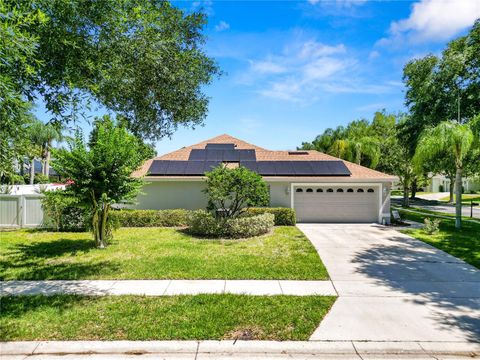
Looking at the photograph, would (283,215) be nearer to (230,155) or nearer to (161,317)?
(230,155)

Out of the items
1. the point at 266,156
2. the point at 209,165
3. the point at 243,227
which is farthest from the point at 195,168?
the point at 243,227

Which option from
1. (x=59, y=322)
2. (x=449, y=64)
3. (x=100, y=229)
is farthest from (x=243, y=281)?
(x=449, y=64)

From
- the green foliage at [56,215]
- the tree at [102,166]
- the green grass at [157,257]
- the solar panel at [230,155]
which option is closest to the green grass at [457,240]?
the green grass at [157,257]

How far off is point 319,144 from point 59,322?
4568 centimetres

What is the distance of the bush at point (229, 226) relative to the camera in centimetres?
1331

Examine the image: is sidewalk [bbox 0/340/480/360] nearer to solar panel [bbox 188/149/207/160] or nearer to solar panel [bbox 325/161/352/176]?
solar panel [bbox 325/161/352/176]

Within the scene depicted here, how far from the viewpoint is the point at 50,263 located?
9031 millimetres

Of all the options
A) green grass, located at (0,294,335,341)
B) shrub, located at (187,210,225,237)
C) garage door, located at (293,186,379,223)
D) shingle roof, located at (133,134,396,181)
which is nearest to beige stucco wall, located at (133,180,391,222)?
garage door, located at (293,186,379,223)

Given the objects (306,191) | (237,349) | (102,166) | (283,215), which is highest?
(102,166)

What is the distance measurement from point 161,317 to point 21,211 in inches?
542

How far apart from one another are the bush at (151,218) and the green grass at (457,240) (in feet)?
37.1

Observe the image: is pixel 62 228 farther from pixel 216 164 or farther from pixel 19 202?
pixel 216 164

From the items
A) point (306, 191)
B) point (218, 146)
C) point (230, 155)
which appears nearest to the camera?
point (306, 191)

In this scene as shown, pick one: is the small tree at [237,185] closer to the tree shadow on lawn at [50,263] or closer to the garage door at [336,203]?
the garage door at [336,203]
